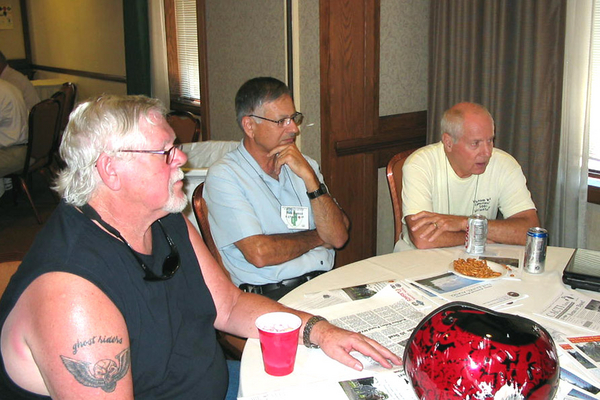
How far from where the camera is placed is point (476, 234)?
2.06 meters

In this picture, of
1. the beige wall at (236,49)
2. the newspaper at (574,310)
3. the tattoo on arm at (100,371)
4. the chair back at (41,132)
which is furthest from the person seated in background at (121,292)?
the chair back at (41,132)

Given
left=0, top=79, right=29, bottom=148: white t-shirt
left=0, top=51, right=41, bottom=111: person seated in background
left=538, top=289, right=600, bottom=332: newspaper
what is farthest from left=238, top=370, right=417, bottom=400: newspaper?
left=0, top=51, right=41, bottom=111: person seated in background

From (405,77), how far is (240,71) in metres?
1.13

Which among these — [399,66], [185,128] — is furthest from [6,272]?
[399,66]

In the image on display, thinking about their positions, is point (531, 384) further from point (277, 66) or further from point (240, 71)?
point (240, 71)

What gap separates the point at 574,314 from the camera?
1.60 metres

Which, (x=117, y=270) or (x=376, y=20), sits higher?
(x=376, y=20)

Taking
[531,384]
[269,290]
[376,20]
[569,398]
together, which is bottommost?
[269,290]

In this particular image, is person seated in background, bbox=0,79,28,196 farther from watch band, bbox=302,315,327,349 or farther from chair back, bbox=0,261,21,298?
watch band, bbox=302,315,327,349

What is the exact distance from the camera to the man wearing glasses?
2.17m

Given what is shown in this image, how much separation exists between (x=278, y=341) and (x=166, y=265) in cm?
38

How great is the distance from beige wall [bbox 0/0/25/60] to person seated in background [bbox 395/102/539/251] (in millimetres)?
8836

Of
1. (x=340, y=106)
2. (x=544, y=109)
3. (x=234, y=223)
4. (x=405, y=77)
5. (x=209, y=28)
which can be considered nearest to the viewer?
(x=234, y=223)

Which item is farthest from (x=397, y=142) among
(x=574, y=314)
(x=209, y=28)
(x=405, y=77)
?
(x=574, y=314)
